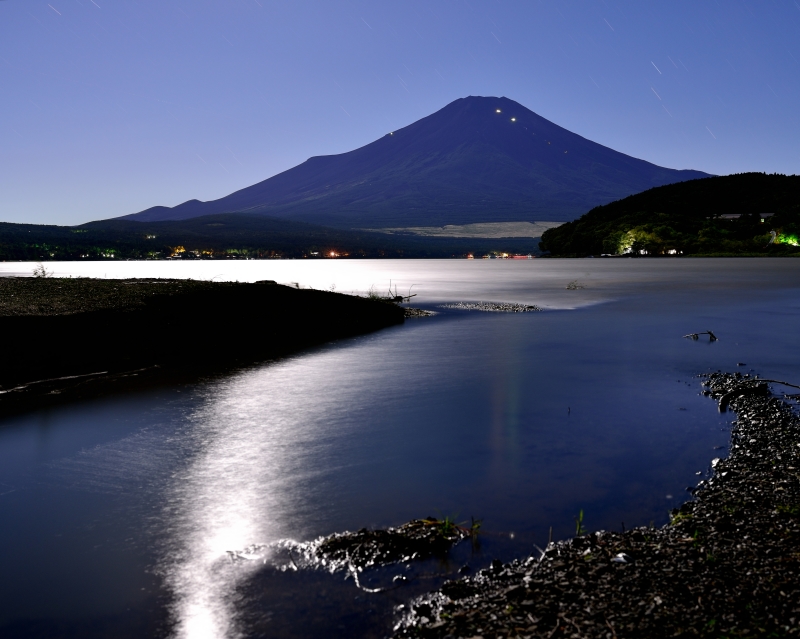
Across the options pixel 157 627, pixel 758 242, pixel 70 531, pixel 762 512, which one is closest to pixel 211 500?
pixel 70 531

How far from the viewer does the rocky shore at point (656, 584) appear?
5203 millimetres

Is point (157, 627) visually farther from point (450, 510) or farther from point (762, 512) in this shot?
point (762, 512)

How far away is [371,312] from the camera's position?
111 feet

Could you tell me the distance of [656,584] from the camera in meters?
5.88

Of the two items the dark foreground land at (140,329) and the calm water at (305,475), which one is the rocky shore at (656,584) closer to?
the calm water at (305,475)

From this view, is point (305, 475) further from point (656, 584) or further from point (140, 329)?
point (140, 329)

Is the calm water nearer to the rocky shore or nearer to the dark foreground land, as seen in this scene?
the rocky shore

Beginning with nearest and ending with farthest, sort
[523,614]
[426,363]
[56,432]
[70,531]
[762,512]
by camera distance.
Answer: [523,614] → [762,512] → [70,531] → [56,432] → [426,363]

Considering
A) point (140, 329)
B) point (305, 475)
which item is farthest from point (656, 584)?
point (140, 329)

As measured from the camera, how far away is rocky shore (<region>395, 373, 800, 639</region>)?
5203mm

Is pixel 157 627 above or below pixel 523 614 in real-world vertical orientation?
below

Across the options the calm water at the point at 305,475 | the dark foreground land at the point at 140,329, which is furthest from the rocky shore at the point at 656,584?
the dark foreground land at the point at 140,329

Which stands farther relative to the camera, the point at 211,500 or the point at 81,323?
the point at 81,323

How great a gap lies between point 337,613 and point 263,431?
26.0ft
